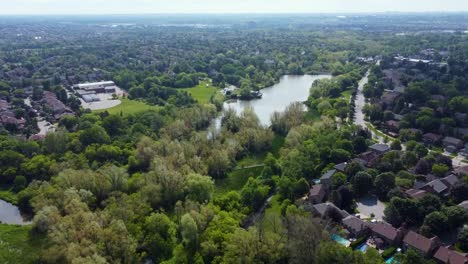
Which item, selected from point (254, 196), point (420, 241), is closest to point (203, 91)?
point (254, 196)

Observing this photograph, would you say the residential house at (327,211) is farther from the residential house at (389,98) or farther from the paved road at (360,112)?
the residential house at (389,98)

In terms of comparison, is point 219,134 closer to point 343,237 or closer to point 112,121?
point 112,121

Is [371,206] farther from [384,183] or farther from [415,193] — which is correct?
[415,193]

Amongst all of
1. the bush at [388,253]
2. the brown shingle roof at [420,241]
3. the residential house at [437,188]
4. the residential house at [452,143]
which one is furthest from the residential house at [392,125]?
the bush at [388,253]

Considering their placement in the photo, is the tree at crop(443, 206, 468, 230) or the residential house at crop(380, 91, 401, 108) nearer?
the tree at crop(443, 206, 468, 230)

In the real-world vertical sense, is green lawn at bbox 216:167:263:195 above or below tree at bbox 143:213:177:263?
below

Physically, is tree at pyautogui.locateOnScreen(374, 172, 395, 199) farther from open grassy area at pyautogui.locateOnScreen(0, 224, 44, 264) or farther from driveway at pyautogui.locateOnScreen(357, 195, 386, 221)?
open grassy area at pyautogui.locateOnScreen(0, 224, 44, 264)

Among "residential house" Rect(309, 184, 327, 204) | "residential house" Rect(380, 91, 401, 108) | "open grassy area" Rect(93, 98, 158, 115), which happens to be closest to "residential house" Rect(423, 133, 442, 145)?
"residential house" Rect(380, 91, 401, 108)
